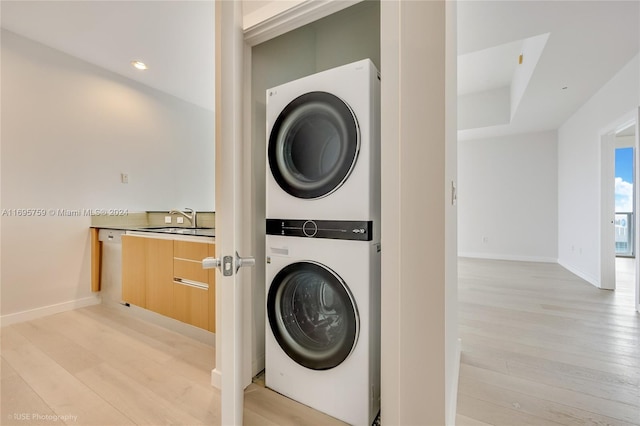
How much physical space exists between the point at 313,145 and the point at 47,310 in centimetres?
314

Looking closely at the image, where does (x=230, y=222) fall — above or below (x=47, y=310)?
above

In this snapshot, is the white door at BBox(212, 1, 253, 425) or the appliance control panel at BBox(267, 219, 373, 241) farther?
the appliance control panel at BBox(267, 219, 373, 241)

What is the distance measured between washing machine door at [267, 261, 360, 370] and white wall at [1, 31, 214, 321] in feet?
8.71

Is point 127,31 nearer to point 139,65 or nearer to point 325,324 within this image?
point 139,65

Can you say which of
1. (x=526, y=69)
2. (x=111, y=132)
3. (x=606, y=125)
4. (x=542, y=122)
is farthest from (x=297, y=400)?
(x=542, y=122)

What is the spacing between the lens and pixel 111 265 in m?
2.86

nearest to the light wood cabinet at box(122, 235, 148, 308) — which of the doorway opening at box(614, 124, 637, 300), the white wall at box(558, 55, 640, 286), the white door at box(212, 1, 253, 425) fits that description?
the white door at box(212, 1, 253, 425)

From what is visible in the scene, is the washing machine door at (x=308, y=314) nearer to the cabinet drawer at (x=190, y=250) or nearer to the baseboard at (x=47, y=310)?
the cabinet drawer at (x=190, y=250)

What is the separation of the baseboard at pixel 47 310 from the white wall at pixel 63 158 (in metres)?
0.01

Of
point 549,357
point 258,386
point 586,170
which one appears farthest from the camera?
point 586,170

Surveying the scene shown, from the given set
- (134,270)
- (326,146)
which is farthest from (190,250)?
(326,146)

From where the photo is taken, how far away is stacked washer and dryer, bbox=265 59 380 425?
125 cm

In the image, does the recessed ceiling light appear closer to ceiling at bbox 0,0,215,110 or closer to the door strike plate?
ceiling at bbox 0,0,215,110

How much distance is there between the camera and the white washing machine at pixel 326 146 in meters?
1.25
